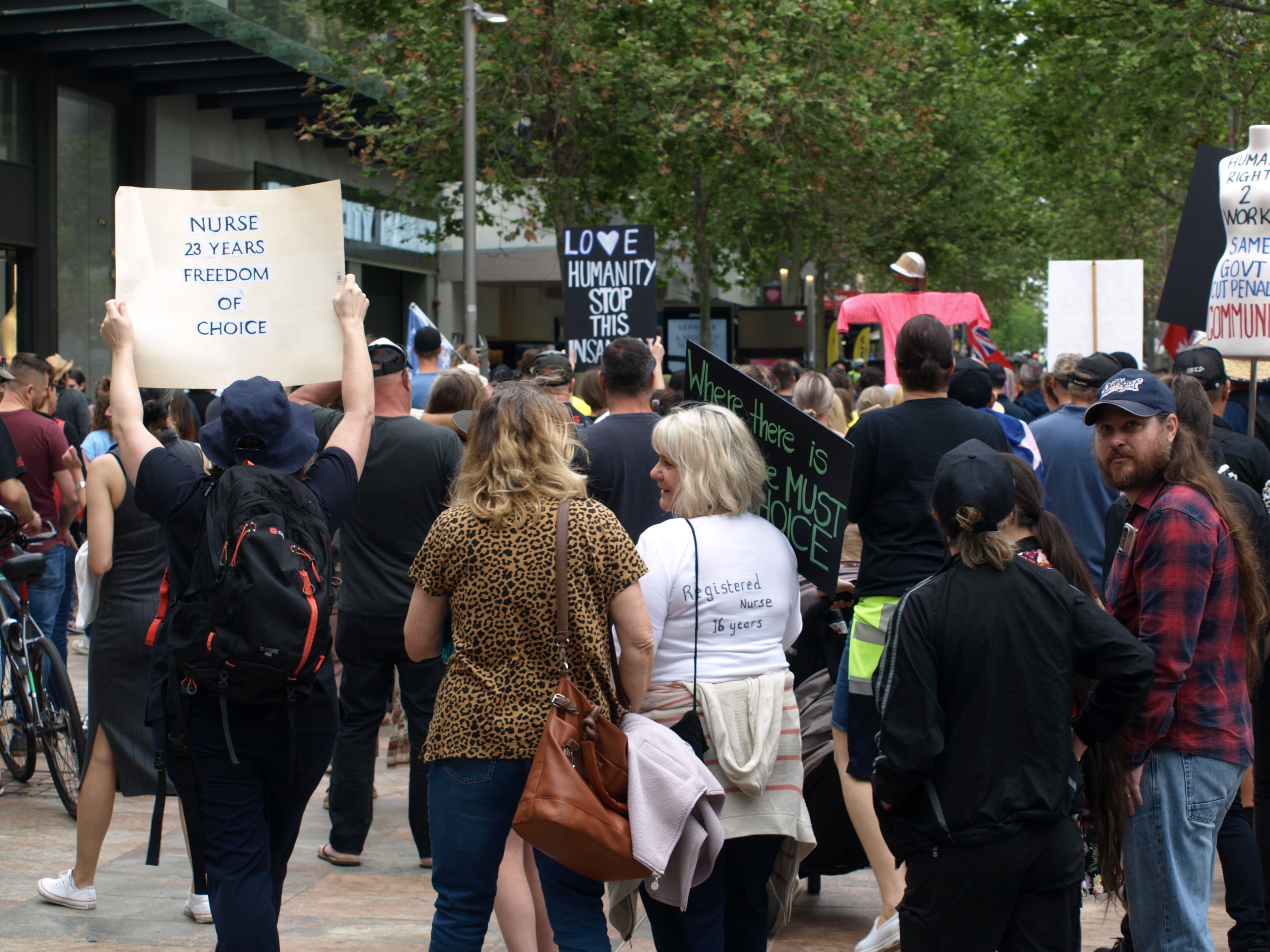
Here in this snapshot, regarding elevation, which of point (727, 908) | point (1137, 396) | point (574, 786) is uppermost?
point (1137, 396)

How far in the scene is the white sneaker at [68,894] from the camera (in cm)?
506

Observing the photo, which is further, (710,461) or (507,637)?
(710,461)

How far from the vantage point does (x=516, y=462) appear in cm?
354

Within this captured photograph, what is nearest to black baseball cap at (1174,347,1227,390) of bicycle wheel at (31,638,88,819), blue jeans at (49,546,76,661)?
bicycle wheel at (31,638,88,819)

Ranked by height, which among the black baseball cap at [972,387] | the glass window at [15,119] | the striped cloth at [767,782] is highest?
the glass window at [15,119]

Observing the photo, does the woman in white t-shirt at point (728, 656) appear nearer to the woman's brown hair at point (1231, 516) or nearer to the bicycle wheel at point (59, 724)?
the woman's brown hair at point (1231, 516)

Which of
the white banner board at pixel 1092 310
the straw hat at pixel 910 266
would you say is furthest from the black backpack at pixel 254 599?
the straw hat at pixel 910 266

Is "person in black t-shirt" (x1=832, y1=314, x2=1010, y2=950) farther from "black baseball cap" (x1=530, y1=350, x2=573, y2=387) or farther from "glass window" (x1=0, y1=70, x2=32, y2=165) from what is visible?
"glass window" (x1=0, y1=70, x2=32, y2=165)

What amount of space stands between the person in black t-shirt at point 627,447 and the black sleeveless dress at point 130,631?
1.57m

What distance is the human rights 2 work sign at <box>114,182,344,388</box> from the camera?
158 inches

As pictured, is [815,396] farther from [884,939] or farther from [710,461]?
[710,461]

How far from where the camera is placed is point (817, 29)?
18.7 metres

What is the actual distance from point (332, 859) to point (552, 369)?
2.62 metres

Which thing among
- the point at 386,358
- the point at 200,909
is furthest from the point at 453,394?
the point at 200,909
